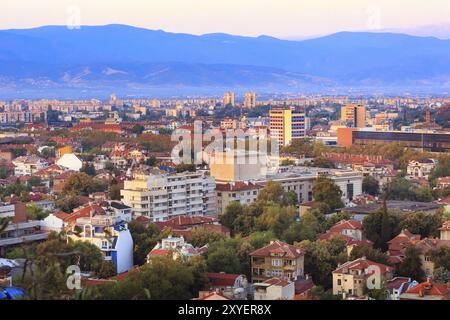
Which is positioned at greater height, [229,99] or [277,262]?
[229,99]

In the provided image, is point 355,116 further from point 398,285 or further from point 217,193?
point 398,285

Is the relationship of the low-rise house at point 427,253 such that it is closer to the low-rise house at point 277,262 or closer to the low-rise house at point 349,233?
the low-rise house at point 349,233

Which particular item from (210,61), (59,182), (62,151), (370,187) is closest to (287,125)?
(62,151)

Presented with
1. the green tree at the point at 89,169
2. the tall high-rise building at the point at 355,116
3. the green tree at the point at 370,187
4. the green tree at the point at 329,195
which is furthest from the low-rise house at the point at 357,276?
the tall high-rise building at the point at 355,116

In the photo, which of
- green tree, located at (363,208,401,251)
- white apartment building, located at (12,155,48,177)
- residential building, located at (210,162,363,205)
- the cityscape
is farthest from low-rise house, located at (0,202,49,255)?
white apartment building, located at (12,155,48,177)

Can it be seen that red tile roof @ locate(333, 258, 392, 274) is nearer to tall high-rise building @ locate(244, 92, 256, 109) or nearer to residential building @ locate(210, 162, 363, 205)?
residential building @ locate(210, 162, 363, 205)
